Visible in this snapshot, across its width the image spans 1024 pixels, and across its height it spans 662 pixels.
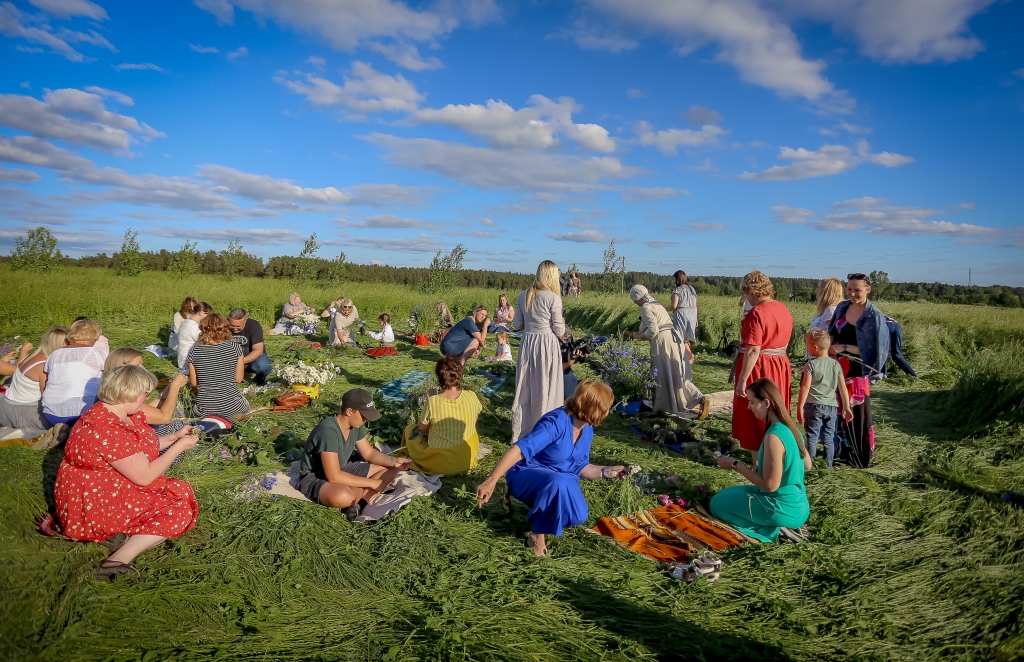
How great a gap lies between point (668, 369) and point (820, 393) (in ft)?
6.62

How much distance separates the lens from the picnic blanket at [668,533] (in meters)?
3.74

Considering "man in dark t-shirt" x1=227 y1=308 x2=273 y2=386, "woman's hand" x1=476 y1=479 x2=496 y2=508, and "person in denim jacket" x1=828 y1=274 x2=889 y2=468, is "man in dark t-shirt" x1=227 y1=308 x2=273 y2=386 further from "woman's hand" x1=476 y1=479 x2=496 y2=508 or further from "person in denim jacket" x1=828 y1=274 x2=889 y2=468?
"person in denim jacket" x1=828 y1=274 x2=889 y2=468

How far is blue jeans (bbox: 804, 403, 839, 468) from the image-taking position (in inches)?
203

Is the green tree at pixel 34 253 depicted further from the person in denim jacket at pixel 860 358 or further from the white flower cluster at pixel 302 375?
the person in denim jacket at pixel 860 358

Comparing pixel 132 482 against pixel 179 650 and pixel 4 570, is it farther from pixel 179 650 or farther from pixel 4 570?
pixel 179 650

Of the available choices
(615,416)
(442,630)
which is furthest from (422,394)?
(442,630)

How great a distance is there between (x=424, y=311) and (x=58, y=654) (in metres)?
13.4

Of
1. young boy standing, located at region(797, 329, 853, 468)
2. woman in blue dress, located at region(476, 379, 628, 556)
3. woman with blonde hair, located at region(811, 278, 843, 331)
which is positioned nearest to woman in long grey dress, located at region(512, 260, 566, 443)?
woman in blue dress, located at region(476, 379, 628, 556)

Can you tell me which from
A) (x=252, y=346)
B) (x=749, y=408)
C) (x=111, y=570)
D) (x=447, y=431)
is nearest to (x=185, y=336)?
(x=252, y=346)

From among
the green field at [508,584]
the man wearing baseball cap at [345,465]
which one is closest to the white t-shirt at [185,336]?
the green field at [508,584]

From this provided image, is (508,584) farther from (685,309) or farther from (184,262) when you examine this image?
(184,262)

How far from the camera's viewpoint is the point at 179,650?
101 inches

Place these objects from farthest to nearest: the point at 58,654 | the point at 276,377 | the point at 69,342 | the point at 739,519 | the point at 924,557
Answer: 1. the point at 276,377
2. the point at 69,342
3. the point at 739,519
4. the point at 924,557
5. the point at 58,654

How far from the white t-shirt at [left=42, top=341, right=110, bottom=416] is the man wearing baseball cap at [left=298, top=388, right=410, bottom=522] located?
→ 2196 mm
